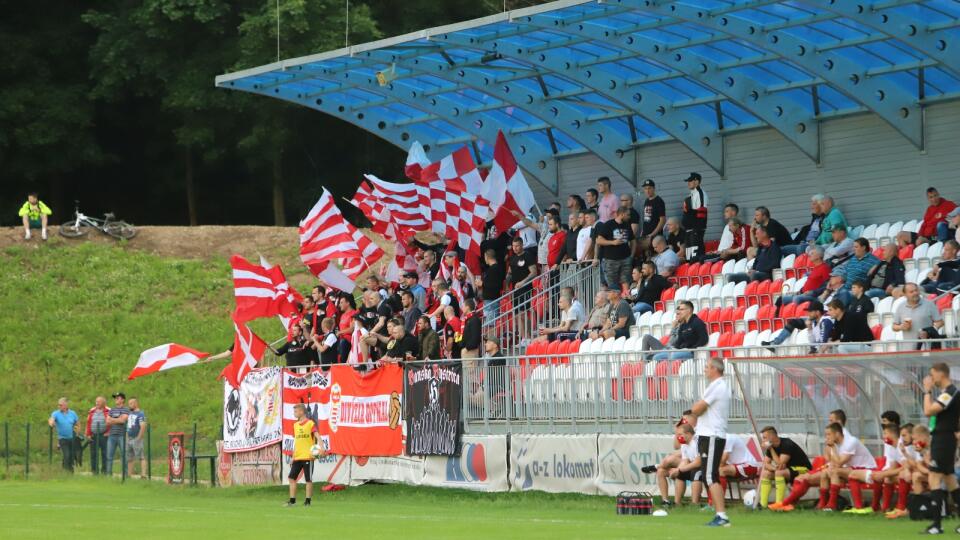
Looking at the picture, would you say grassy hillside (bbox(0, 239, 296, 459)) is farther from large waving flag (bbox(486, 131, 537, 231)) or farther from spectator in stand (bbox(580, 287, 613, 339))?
spectator in stand (bbox(580, 287, 613, 339))

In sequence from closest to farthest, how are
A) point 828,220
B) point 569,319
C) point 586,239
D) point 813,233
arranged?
point 828,220 < point 813,233 < point 569,319 < point 586,239

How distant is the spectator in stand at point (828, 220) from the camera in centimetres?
2519

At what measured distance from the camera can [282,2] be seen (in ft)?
181

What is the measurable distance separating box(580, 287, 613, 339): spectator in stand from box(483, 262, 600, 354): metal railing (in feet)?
6.48

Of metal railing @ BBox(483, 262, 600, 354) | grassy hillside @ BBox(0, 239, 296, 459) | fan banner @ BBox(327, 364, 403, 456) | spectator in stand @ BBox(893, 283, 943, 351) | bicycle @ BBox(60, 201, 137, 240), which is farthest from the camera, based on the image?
bicycle @ BBox(60, 201, 137, 240)

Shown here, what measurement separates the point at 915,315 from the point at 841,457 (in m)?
2.61

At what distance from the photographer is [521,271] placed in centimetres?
2969

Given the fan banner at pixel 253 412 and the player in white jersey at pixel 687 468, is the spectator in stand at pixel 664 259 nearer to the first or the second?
the player in white jersey at pixel 687 468

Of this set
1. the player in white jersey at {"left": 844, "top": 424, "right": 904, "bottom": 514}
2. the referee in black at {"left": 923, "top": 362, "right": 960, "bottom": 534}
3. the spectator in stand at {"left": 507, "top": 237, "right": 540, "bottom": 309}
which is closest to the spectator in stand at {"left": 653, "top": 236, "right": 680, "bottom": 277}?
the spectator in stand at {"left": 507, "top": 237, "right": 540, "bottom": 309}

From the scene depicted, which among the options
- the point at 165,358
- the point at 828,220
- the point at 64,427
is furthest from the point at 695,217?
the point at 64,427

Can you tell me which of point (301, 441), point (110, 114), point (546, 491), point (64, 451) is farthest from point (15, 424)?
point (110, 114)

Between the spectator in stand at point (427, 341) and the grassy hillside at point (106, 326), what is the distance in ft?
50.0

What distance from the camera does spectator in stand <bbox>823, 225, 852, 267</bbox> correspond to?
2414 cm

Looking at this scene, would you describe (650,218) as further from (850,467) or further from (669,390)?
(850,467)
